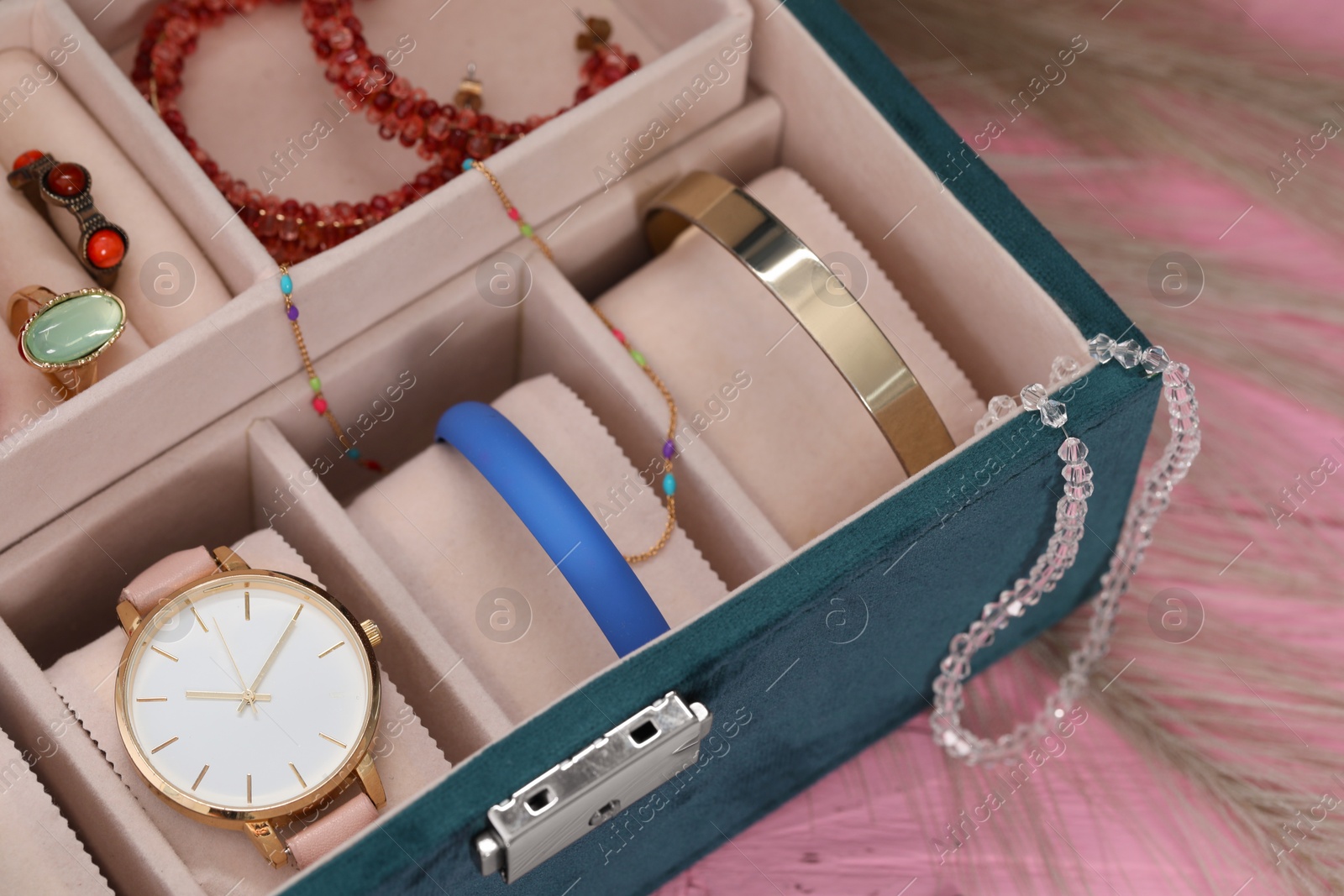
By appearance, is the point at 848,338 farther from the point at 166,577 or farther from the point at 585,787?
the point at 166,577

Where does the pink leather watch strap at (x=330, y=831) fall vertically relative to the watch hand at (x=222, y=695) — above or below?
below

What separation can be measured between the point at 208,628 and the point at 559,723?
0.29m

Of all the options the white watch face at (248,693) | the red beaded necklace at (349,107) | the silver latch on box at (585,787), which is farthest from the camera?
the red beaded necklace at (349,107)

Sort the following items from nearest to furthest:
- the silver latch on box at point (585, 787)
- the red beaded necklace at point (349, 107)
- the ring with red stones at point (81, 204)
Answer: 1. the silver latch on box at point (585, 787)
2. the ring with red stones at point (81, 204)
3. the red beaded necklace at point (349, 107)

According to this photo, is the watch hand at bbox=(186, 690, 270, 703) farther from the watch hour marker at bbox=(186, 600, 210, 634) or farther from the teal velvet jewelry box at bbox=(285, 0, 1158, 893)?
the teal velvet jewelry box at bbox=(285, 0, 1158, 893)

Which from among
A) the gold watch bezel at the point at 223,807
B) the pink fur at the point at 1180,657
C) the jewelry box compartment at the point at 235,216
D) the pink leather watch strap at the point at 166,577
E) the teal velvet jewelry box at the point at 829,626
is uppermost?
the jewelry box compartment at the point at 235,216

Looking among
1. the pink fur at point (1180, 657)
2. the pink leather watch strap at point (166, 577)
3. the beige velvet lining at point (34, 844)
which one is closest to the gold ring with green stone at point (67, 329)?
the pink leather watch strap at point (166, 577)

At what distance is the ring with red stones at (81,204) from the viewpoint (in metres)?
1.08

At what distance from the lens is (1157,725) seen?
1265mm

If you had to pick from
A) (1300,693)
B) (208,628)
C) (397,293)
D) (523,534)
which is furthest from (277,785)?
(1300,693)

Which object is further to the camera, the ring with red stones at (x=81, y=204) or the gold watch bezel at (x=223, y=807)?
the ring with red stones at (x=81, y=204)

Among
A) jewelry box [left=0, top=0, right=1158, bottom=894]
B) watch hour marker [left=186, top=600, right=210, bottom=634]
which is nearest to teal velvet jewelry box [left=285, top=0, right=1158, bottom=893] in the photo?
jewelry box [left=0, top=0, right=1158, bottom=894]

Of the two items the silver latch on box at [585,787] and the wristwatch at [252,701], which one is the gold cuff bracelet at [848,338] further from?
the wristwatch at [252,701]

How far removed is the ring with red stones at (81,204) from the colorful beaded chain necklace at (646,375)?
0.27 metres
